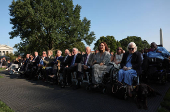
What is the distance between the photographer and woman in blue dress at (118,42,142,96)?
13.3 feet

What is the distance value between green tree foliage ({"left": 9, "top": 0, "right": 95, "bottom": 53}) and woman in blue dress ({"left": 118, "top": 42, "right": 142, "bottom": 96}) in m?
17.6

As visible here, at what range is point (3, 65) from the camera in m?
26.0

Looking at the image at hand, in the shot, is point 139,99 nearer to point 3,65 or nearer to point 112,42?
point 3,65

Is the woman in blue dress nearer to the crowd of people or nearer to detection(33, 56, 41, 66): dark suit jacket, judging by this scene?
the crowd of people

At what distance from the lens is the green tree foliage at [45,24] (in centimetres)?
2077

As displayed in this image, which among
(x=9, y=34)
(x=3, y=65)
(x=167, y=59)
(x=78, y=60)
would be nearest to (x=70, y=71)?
(x=78, y=60)

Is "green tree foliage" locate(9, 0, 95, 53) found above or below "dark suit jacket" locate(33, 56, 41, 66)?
above

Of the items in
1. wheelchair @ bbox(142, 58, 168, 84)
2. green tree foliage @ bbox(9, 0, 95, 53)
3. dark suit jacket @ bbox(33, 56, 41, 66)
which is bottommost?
wheelchair @ bbox(142, 58, 168, 84)

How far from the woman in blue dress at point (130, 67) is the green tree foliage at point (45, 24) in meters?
17.6

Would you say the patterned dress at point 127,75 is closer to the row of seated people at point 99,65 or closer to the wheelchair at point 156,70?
the row of seated people at point 99,65

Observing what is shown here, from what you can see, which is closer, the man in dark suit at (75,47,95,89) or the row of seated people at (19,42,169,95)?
the row of seated people at (19,42,169,95)

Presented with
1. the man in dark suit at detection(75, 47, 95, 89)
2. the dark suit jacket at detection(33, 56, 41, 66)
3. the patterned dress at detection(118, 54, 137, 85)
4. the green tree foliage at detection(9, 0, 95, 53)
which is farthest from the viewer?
the green tree foliage at detection(9, 0, 95, 53)

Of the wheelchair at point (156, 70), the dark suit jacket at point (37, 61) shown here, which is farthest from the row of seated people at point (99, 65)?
the wheelchair at point (156, 70)

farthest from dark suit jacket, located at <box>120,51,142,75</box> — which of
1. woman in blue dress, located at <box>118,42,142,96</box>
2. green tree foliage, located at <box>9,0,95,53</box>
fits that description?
green tree foliage, located at <box>9,0,95,53</box>
